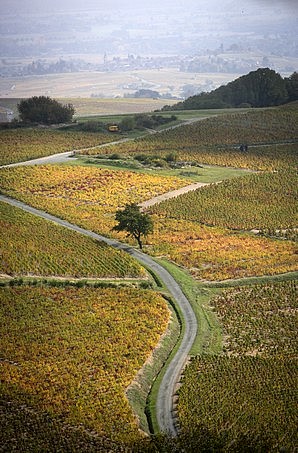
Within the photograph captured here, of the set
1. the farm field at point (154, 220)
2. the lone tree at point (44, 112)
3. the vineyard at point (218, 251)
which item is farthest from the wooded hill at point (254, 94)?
the vineyard at point (218, 251)

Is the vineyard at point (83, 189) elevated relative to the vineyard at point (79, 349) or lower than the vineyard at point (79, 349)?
elevated

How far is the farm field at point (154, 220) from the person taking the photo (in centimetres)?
5762

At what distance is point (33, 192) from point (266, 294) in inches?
1265

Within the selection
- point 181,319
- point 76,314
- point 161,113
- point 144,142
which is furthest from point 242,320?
point 161,113

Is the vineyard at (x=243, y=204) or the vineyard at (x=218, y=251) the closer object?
the vineyard at (x=218, y=251)

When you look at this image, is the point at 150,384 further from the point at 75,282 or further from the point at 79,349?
the point at 75,282

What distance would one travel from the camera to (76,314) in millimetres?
46625

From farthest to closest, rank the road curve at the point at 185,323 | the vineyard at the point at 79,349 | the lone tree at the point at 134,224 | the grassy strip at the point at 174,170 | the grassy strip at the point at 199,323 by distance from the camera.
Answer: the grassy strip at the point at 174,170 → the lone tree at the point at 134,224 → the grassy strip at the point at 199,323 → the road curve at the point at 185,323 → the vineyard at the point at 79,349

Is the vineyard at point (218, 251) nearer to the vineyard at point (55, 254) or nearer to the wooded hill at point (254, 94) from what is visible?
the vineyard at point (55, 254)

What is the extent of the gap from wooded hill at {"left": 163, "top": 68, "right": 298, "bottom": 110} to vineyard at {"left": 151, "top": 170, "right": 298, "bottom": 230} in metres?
54.6

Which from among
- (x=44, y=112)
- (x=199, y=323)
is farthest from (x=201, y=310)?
(x=44, y=112)

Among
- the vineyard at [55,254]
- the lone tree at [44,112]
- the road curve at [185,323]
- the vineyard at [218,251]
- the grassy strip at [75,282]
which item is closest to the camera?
the road curve at [185,323]

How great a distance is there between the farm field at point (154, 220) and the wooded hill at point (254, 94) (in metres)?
54.4

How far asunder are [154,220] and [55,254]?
14221mm
